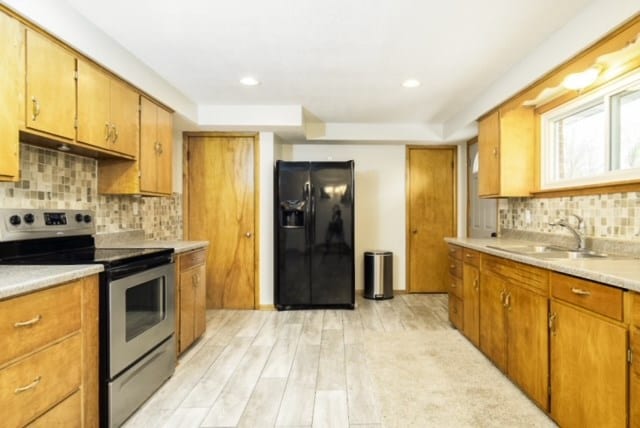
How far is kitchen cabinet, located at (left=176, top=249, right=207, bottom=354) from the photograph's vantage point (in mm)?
2600

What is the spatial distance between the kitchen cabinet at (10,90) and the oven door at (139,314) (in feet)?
2.30

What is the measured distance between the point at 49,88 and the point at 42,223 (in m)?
0.77

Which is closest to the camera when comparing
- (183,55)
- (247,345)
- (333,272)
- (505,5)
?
(505,5)

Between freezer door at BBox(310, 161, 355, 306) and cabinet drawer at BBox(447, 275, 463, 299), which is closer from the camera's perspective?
cabinet drawer at BBox(447, 275, 463, 299)

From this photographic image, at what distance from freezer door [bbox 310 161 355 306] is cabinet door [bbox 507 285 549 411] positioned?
192cm

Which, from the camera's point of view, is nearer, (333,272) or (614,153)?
(614,153)

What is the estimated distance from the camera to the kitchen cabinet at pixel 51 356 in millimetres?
1226

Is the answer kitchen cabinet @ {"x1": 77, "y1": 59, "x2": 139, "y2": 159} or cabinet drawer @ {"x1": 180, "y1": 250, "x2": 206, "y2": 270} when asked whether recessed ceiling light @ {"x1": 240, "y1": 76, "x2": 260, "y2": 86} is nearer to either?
kitchen cabinet @ {"x1": 77, "y1": 59, "x2": 139, "y2": 159}

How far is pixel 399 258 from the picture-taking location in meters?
4.82

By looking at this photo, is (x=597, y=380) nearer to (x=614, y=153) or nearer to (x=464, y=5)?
(x=614, y=153)

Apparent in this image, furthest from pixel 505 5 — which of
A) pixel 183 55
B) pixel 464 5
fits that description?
pixel 183 55

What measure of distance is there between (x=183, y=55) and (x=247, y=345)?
2322 mm

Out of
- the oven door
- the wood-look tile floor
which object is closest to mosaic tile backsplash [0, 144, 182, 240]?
the oven door

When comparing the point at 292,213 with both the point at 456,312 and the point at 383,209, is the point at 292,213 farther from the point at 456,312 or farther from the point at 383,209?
the point at 456,312
